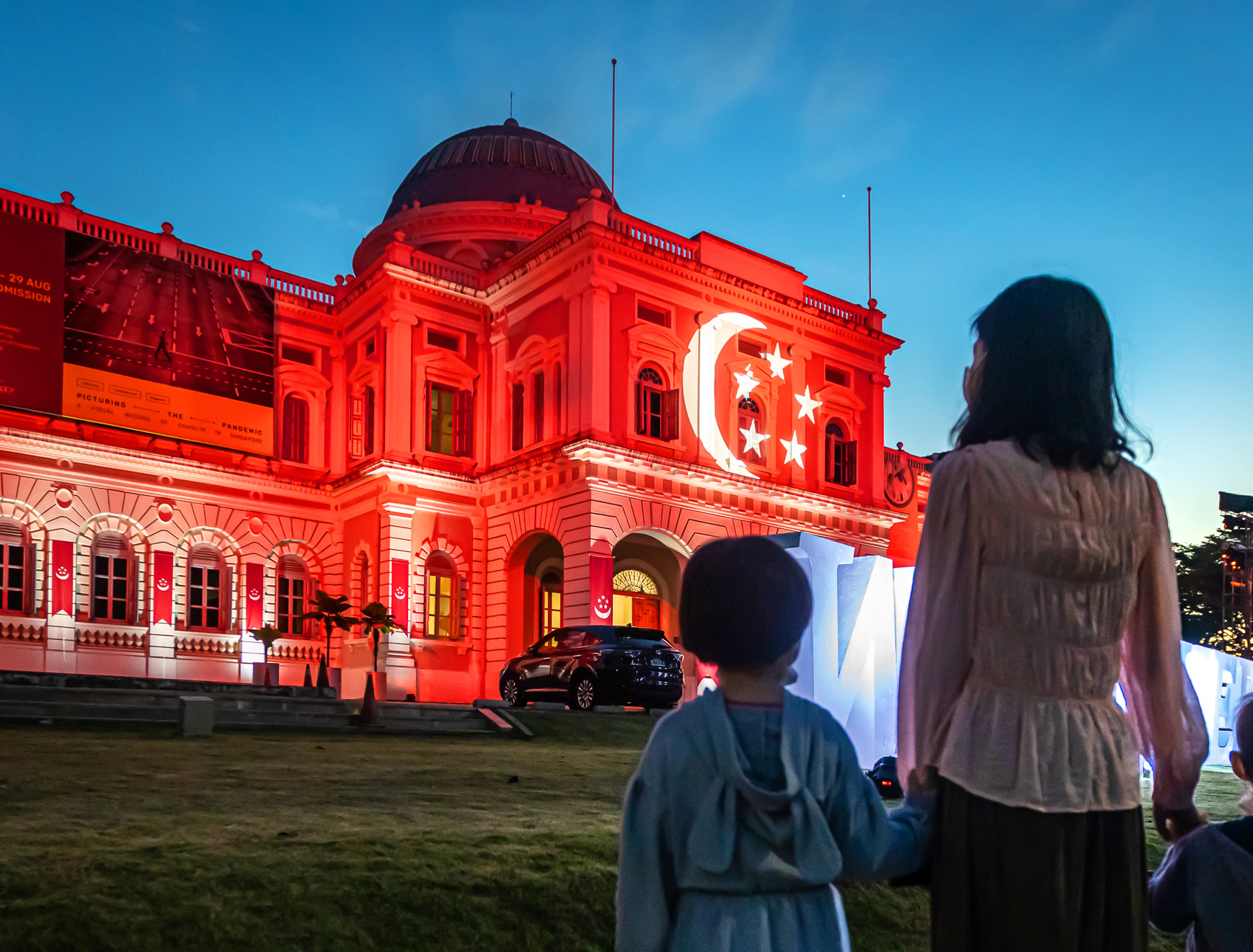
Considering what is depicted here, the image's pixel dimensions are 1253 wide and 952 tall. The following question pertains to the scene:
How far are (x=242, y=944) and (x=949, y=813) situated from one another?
2.78 m

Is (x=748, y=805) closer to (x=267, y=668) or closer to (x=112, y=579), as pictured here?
(x=267, y=668)

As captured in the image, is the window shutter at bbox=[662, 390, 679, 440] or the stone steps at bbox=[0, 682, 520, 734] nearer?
the stone steps at bbox=[0, 682, 520, 734]

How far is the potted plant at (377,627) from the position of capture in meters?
22.4

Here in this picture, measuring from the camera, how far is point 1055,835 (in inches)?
87.7

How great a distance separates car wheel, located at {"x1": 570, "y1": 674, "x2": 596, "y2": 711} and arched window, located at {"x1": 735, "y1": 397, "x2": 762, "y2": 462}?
896cm

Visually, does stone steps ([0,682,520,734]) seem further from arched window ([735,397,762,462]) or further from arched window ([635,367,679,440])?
arched window ([735,397,762,462])

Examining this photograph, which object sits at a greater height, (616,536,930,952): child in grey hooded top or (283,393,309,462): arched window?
(283,393,309,462): arched window

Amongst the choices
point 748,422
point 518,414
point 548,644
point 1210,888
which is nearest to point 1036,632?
point 1210,888

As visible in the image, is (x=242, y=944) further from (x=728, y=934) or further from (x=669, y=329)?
(x=669, y=329)

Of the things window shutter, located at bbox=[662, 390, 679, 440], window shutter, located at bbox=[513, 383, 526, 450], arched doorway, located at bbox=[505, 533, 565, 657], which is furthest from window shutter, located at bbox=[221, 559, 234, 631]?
window shutter, located at bbox=[662, 390, 679, 440]

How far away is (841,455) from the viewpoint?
28625 millimetres

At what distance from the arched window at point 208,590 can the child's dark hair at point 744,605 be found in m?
25.1

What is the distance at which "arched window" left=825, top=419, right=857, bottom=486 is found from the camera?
2845cm

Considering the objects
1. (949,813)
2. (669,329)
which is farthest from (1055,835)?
(669,329)
